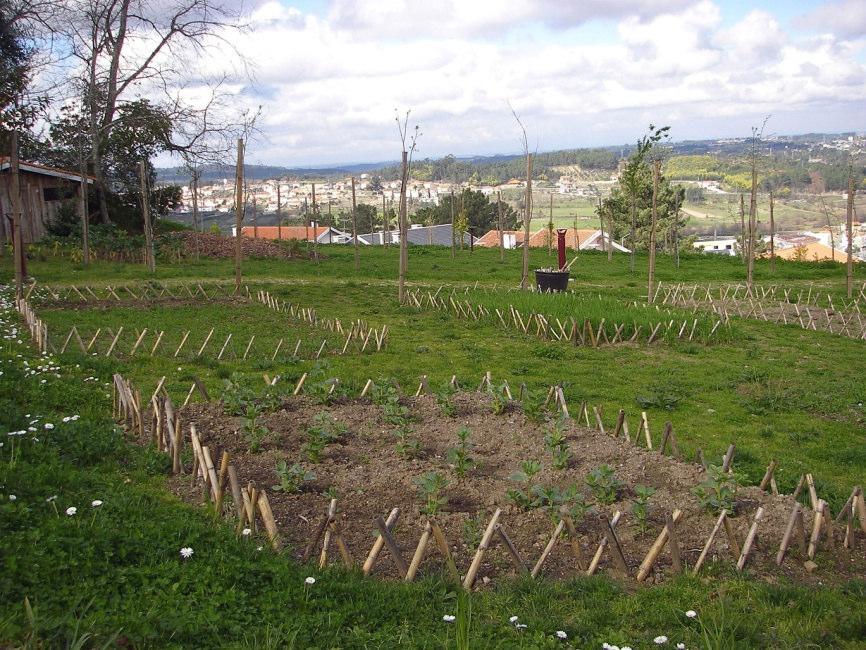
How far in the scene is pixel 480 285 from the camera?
22.4 m

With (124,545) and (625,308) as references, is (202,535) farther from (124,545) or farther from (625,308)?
(625,308)

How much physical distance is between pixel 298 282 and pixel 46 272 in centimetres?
708

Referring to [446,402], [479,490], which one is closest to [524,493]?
[479,490]

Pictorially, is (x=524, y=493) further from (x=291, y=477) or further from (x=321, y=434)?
(x=321, y=434)

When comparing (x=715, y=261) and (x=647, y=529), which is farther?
(x=715, y=261)

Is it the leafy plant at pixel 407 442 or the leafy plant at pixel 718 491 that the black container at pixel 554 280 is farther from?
the leafy plant at pixel 718 491

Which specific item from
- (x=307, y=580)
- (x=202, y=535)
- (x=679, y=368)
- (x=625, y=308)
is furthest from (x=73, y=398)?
(x=625, y=308)

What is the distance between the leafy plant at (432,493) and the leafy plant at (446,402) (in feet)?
7.00

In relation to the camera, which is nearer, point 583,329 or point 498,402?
point 498,402

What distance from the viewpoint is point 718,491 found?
573 cm

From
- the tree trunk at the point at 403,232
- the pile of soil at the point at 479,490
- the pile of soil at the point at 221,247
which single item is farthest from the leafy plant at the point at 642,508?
the pile of soil at the point at 221,247

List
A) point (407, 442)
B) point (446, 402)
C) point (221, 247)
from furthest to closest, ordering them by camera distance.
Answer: point (221, 247), point (446, 402), point (407, 442)

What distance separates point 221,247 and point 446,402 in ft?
73.2

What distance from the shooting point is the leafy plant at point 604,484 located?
236 inches
